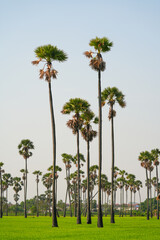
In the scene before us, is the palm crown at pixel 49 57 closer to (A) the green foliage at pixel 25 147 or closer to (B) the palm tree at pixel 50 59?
(B) the palm tree at pixel 50 59

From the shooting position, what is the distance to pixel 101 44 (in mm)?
40375

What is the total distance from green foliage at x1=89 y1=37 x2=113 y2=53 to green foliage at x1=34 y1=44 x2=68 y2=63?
3.63 metres

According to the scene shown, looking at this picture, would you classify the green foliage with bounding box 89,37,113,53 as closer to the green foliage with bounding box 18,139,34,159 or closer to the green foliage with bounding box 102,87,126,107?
the green foliage with bounding box 102,87,126,107

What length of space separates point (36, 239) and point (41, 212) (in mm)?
151537

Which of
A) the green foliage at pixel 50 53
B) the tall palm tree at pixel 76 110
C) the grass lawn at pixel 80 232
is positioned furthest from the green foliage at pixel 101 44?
the grass lawn at pixel 80 232

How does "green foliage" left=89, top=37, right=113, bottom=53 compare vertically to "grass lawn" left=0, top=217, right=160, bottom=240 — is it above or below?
above

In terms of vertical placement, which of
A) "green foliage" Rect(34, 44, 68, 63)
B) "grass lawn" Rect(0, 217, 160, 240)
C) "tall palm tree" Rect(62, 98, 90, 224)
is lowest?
"grass lawn" Rect(0, 217, 160, 240)

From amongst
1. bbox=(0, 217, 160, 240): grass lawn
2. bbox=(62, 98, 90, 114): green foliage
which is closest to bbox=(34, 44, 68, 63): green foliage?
bbox=(62, 98, 90, 114): green foliage

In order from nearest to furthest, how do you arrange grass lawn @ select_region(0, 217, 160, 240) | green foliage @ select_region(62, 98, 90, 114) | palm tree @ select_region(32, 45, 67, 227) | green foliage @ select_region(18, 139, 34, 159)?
grass lawn @ select_region(0, 217, 160, 240), palm tree @ select_region(32, 45, 67, 227), green foliage @ select_region(62, 98, 90, 114), green foliage @ select_region(18, 139, 34, 159)

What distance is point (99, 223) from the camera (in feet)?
125

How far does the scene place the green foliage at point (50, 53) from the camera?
38781 millimetres

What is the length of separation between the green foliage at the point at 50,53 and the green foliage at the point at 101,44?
3.63m

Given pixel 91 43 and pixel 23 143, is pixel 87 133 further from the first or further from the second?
pixel 23 143

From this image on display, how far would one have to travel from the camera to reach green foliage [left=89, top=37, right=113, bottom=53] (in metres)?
40.3
